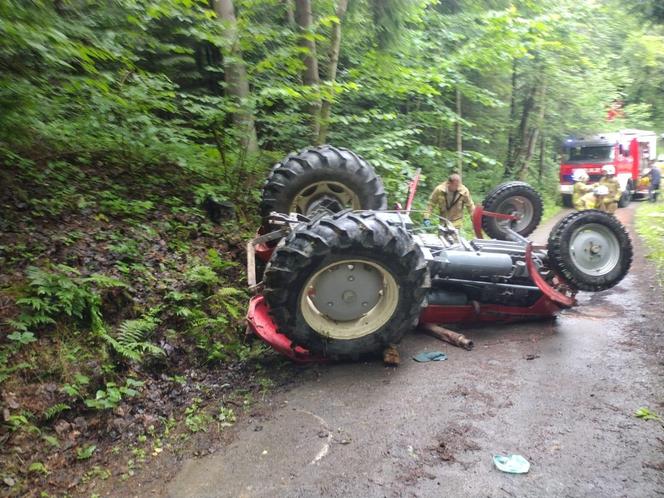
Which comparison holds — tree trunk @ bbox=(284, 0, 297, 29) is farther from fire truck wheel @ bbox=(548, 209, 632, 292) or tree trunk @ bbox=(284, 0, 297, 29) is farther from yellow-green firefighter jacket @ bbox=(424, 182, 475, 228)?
fire truck wheel @ bbox=(548, 209, 632, 292)

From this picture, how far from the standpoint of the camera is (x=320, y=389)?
140 inches

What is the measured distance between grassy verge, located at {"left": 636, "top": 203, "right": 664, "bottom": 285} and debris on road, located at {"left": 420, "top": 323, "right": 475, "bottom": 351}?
159 inches

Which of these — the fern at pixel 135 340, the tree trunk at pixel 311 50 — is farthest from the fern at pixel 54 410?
the tree trunk at pixel 311 50

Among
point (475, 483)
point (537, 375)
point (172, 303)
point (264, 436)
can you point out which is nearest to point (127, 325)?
point (172, 303)

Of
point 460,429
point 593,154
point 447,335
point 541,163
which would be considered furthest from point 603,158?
point 460,429

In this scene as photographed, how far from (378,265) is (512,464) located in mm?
1645

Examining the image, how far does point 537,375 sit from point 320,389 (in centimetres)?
170

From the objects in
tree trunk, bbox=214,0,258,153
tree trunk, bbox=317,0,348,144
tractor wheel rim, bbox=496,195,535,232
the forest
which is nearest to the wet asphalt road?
the forest

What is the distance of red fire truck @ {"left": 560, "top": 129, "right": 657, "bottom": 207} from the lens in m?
16.9

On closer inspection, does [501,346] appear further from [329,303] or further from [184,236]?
[184,236]

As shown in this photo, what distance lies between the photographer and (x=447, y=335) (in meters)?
4.38

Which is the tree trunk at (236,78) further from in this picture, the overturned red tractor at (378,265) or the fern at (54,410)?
the fern at (54,410)

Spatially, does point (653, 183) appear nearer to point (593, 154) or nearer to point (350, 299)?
point (593, 154)

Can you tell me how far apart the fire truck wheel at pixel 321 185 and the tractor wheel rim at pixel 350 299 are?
4.62 ft
